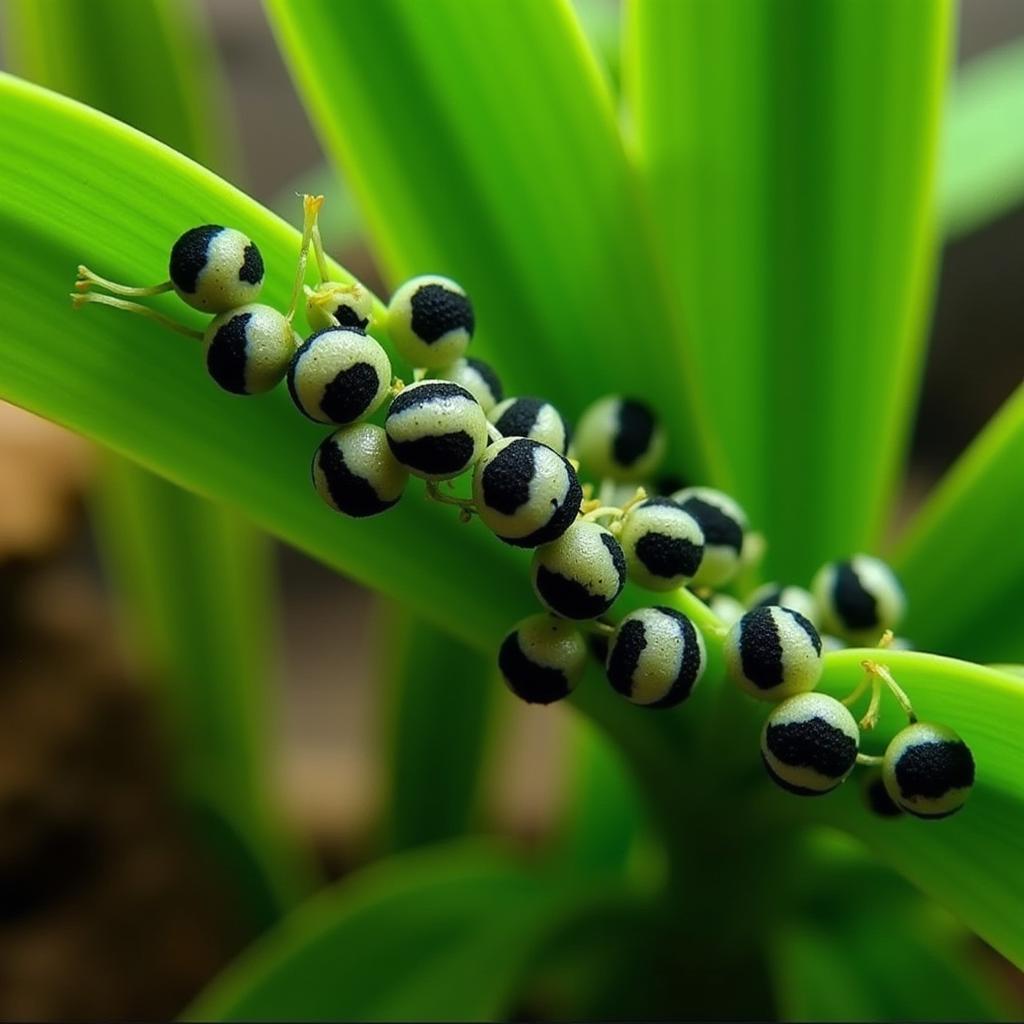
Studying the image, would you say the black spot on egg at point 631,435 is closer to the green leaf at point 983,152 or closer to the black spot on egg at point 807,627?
the black spot on egg at point 807,627

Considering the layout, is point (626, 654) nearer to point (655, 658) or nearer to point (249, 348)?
point (655, 658)

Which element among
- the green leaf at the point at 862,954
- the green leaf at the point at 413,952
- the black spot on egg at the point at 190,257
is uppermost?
the black spot on egg at the point at 190,257

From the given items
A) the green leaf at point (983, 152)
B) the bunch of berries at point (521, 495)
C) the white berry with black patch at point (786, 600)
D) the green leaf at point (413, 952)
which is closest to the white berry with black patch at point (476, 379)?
the bunch of berries at point (521, 495)

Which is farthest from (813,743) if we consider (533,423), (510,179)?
(510,179)

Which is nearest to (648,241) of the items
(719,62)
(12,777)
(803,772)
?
(719,62)

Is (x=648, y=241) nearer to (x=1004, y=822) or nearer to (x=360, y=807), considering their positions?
(x=1004, y=822)

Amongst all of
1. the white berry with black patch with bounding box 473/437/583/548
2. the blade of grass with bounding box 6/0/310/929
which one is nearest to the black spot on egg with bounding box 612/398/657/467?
the white berry with black patch with bounding box 473/437/583/548
